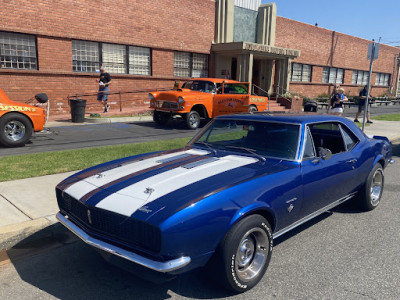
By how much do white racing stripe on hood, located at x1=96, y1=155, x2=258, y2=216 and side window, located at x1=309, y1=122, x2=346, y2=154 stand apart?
1417 mm

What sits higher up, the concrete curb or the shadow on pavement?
the concrete curb

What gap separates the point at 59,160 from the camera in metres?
7.25

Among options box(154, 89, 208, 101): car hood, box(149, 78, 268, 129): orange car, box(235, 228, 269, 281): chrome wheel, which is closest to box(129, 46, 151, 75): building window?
box(149, 78, 268, 129): orange car

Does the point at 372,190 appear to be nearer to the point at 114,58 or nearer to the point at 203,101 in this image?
the point at 203,101

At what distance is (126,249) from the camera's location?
2.75m

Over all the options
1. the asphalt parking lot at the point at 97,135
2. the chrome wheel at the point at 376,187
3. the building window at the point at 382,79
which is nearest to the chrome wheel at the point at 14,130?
the asphalt parking lot at the point at 97,135

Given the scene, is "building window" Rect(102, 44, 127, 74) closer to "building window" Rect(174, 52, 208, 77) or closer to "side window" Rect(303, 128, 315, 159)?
"building window" Rect(174, 52, 208, 77)

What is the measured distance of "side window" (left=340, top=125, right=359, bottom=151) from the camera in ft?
15.3

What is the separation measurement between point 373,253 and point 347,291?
953mm

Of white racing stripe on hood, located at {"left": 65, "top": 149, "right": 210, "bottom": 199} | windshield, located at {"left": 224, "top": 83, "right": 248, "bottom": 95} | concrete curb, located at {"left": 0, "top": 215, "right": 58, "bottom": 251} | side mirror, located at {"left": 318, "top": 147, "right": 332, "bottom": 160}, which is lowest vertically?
concrete curb, located at {"left": 0, "top": 215, "right": 58, "bottom": 251}

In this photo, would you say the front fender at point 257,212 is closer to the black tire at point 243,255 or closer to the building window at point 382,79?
the black tire at point 243,255

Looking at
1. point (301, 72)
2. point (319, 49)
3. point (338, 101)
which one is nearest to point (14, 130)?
point (338, 101)

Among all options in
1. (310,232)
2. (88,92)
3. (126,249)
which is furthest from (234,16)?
(126,249)

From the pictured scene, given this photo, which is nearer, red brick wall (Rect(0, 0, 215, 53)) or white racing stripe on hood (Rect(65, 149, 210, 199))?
white racing stripe on hood (Rect(65, 149, 210, 199))
